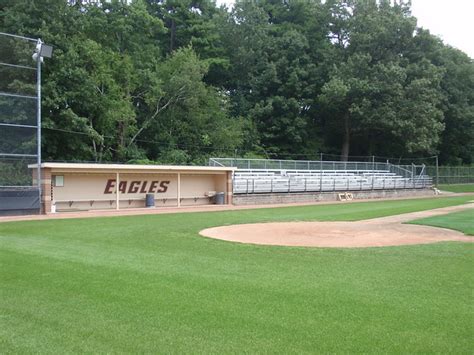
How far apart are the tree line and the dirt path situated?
2022 cm

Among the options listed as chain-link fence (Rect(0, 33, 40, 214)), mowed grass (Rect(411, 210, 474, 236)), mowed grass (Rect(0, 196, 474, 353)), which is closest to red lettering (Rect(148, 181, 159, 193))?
chain-link fence (Rect(0, 33, 40, 214))

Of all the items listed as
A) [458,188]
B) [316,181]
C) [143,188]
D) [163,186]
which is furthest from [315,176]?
[458,188]

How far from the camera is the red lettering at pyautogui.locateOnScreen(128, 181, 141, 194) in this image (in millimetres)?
27906

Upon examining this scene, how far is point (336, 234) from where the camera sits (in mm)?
15336

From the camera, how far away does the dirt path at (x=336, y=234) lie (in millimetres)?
13336

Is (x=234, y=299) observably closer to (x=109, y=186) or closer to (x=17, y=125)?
(x=17, y=125)

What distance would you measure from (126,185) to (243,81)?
30753 millimetres

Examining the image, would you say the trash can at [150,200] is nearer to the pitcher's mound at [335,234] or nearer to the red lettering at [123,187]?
the red lettering at [123,187]

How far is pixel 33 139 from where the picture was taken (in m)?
21.6

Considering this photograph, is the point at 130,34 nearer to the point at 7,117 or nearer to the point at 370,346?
the point at 7,117

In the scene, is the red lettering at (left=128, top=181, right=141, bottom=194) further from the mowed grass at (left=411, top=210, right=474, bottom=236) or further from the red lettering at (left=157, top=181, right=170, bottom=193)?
the mowed grass at (left=411, top=210, right=474, bottom=236)

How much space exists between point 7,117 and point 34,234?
28.3 feet

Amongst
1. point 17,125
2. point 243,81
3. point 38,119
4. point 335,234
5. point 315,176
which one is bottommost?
point 335,234

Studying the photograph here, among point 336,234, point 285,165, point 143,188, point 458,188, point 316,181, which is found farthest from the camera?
point 458,188
